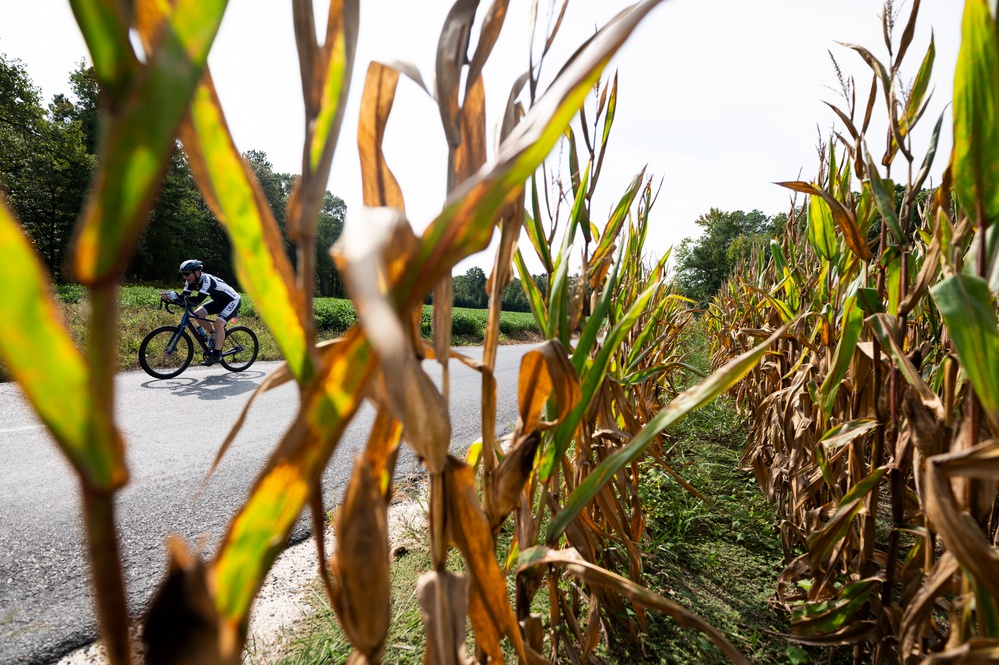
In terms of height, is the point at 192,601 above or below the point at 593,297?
below

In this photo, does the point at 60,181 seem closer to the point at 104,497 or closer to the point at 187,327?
the point at 187,327

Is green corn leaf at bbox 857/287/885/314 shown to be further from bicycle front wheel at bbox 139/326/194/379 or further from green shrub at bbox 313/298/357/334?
green shrub at bbox 313/298/357/334

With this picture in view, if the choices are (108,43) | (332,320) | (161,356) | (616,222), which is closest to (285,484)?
(108,43)

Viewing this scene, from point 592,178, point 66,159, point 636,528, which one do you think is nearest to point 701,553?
point 636,528

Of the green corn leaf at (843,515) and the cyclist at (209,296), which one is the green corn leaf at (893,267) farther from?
the cyclist at (209,296)

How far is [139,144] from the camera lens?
0.15 m

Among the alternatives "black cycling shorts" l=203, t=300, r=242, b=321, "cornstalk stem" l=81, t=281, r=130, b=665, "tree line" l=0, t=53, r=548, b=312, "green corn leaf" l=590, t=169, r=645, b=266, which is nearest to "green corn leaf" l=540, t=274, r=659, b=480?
"green corn leaf" l=590, t=169, r=645, b=266

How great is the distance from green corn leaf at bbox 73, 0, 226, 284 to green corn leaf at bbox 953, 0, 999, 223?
1.63 feet

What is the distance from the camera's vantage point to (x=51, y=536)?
4.68 ft

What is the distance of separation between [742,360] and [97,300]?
1.41ft

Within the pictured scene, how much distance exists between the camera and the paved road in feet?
3.43

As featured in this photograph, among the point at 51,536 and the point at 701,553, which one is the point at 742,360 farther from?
the point at 51,536

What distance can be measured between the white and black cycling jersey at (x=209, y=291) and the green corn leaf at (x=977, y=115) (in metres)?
5.51

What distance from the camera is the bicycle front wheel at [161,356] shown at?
13.5 ft
